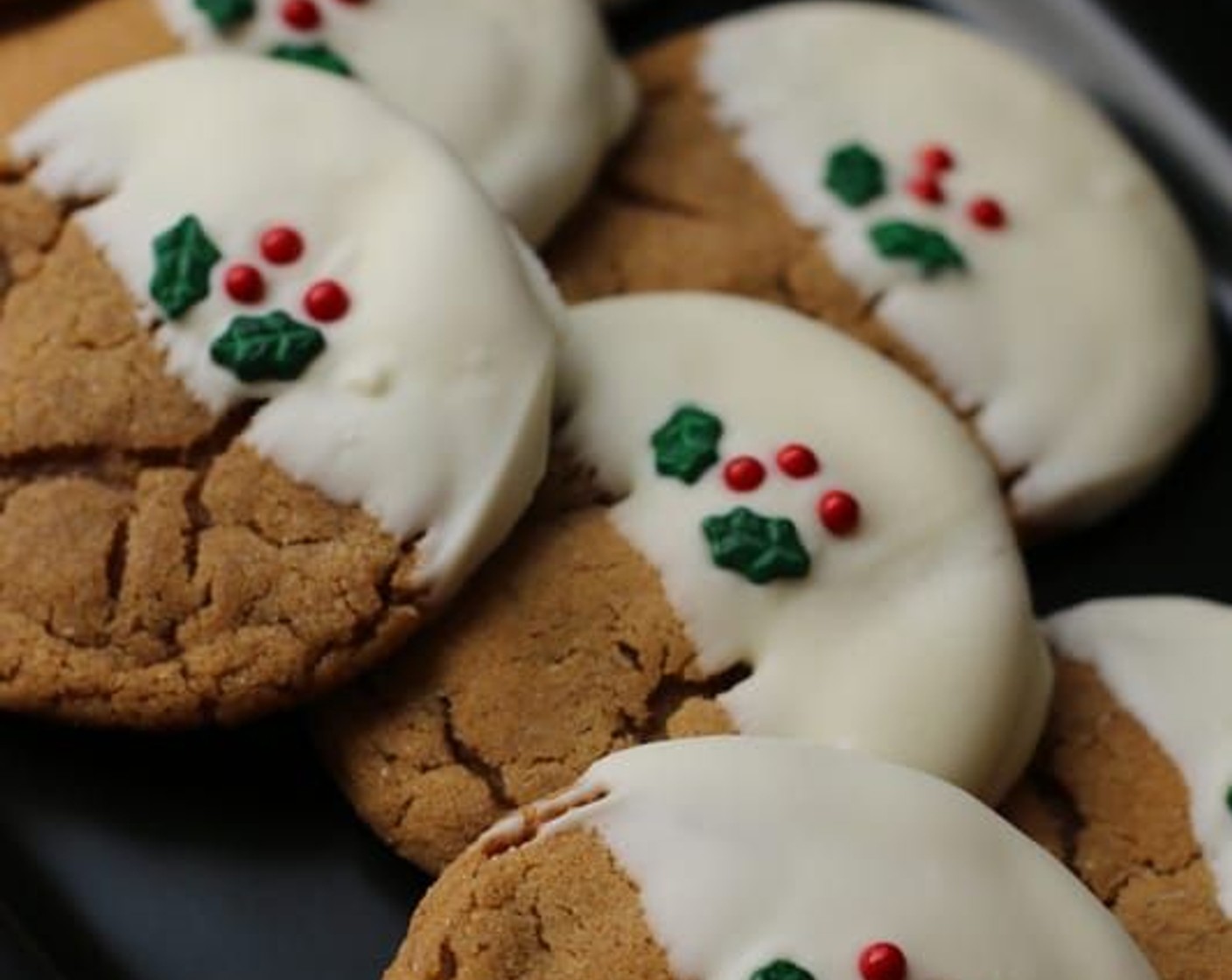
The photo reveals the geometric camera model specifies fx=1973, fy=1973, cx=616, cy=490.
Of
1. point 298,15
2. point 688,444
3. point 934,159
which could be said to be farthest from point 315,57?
→ point 934,159

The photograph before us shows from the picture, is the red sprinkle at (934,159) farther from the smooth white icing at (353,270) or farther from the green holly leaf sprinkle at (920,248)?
the smooth white icing at (353,270)

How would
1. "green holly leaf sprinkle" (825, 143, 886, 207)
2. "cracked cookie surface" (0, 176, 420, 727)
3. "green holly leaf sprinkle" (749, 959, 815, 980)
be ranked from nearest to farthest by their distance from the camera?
1. "green holly leaf sprinkle" (749, 959, 815, 980)
2. "cracked cookie surface" (0, 176, 420, 727)
3. "green holly leaf sprinkle" (825, 143, 886, 207)

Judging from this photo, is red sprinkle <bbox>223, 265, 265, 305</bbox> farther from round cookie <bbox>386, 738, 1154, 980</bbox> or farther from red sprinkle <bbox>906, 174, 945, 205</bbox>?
red sprinkle <bbox>906, 174, 945, 205</bbox>

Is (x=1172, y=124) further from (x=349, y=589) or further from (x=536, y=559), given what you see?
(x=349, y=589)

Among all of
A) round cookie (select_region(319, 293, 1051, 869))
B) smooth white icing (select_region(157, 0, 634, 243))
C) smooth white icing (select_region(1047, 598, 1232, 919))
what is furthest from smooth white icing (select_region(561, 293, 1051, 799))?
smooth white icing (select_region(157, 0, 634, 243))

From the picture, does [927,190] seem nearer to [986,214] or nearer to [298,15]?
[986,214]

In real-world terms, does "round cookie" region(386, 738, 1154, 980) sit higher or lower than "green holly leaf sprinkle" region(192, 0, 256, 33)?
lower
